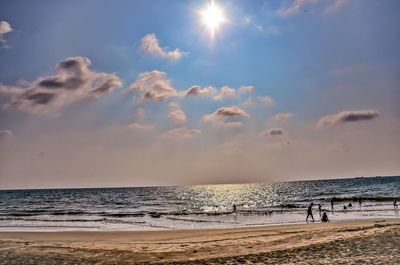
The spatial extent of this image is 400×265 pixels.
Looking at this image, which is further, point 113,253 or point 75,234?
point 75,234

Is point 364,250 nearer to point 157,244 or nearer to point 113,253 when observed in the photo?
point 113,253

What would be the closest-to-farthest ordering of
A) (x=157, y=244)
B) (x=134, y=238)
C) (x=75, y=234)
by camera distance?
1. (x=157, y=244)
2. (x=134, y=238)
3. (x=75, y=234)

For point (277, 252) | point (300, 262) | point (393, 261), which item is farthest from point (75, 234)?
point (393, 261)

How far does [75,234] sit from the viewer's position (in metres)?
35.8

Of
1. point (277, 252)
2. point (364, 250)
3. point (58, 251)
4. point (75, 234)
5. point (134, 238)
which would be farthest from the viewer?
point (75, 234)

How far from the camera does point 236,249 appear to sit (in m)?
21.7

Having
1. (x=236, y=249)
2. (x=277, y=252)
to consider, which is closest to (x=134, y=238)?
(x=236, y=249)

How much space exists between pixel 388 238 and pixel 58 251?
17017 mm

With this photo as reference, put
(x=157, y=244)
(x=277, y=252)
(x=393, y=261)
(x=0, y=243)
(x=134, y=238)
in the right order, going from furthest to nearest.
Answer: (x=134, y=238) → (x=157, y=244) → (x=0, y=243) → (x=277, y=252) → (x=393, y=261)

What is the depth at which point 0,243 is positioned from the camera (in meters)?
24.6

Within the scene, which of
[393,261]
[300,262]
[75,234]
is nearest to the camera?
[393,261]

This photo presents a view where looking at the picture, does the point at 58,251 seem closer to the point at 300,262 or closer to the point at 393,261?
the point at 300,262

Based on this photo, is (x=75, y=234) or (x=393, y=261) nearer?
(x=393, y=261)

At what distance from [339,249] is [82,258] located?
12282 millimetres
